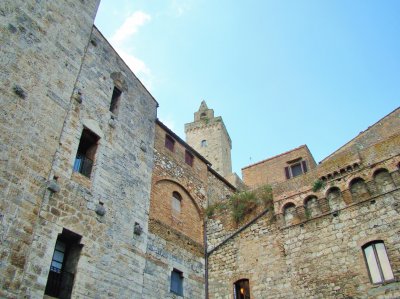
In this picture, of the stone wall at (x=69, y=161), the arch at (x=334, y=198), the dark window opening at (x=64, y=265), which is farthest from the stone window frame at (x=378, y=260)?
the dark window opening at (x=64, y=265)

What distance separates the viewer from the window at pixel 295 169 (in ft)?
64.1

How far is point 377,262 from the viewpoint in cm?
1020

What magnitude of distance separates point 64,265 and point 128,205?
9.18ft

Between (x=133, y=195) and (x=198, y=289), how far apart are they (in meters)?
4.05

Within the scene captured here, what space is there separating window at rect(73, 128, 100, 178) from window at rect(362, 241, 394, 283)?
793cm

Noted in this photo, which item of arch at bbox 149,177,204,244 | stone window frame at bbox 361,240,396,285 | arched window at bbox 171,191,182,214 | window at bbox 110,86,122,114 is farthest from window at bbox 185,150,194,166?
stone window frame at bbox 361,240,396,285

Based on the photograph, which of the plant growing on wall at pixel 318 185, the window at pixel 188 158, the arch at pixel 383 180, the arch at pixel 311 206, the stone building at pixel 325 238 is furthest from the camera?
the window at pixel 188 158

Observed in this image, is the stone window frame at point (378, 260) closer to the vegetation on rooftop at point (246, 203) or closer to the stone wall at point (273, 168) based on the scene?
the vegetation on rooftop at point (246, 203)

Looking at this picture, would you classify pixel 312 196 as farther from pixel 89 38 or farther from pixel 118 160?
pixel 89 38

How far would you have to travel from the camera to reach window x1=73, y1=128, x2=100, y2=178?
1072cm

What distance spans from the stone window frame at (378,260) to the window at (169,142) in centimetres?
788

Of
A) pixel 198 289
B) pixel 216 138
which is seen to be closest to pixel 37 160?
pixel 198 289

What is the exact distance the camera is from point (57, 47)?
10.9 meters

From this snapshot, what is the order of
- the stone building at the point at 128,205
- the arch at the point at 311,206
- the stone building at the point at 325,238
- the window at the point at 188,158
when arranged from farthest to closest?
1. the window at the point at 188,158
2. the arch at the point at 311,206
3. the stone building at the point at 325,238
4. the stone building at the point at 128,205
